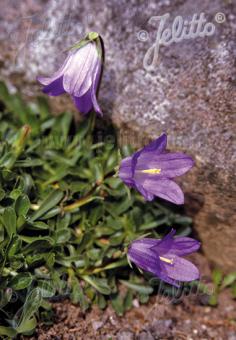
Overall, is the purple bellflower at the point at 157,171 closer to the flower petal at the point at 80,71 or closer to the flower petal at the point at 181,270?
the flower petal at the point at 181,270

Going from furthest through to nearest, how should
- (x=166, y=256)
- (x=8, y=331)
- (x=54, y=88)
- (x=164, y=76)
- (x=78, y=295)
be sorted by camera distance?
(x=164, y=76), (x=78, y=295), (x=54, y=88), (x=166, y=256), (x=8, y=331)

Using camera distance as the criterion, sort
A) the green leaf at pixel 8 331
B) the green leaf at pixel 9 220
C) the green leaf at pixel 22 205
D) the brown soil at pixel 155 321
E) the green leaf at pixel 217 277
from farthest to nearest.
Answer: the green leaf at pixel 217 277 → the brown soil at pixel 155 321 → the green leaf at pixel 22 205 → the green leaf at pixel 9 220 → the green leaf at pixel 8 331

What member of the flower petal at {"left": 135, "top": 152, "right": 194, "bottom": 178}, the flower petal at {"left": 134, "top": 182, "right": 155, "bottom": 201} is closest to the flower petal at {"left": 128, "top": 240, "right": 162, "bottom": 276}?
the flower petal at {"left": 134, "top": 182, "right": 155, "bottom": 201}

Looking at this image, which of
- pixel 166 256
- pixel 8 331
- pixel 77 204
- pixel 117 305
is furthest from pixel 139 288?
pixel 8 331

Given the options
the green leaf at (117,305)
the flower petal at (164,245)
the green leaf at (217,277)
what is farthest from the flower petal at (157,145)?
the green leaf at (217,277)

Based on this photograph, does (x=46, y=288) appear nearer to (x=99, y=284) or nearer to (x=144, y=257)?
(x=99, y=284)

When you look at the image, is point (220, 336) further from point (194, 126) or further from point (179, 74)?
point (179, 74)
